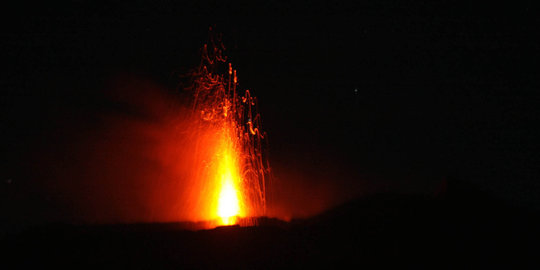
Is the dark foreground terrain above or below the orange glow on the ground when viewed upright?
below

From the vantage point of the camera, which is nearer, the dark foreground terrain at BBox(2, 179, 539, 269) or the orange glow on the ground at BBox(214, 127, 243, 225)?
the dark foreground terrain at BBox(2, 179, 539, 269)

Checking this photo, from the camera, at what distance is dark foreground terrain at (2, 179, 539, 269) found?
1432 cm

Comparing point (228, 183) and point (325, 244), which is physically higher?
point (228, 183)

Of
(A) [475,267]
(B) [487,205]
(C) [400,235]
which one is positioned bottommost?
(A) [475,267]

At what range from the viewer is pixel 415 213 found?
760 inches

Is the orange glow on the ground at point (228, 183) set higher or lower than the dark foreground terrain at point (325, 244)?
higher

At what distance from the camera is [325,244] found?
16.0 m

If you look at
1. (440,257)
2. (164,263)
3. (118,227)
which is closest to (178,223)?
(118,227)

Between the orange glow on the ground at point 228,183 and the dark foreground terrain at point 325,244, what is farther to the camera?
the orange glow on the ground at point 228,183

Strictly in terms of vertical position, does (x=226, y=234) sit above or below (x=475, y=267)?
above

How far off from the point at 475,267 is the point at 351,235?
15.7 feet

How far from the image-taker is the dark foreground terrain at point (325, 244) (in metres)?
14.3

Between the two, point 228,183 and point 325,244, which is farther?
point 228,183

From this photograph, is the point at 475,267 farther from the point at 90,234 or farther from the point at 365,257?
the point at 90,234
